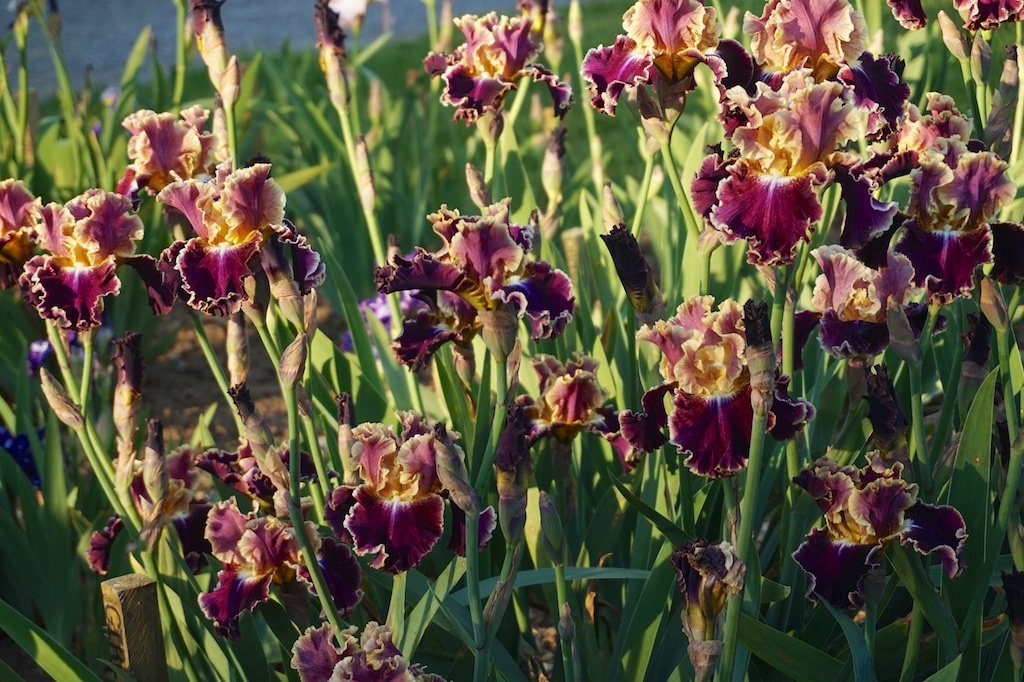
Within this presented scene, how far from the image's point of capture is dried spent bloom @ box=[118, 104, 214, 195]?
1.73 meters

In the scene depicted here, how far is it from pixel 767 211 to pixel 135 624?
1043mm

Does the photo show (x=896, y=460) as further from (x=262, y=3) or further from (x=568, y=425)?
(x=262, y=3)

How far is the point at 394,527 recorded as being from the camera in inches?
52.7

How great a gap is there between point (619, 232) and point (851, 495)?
1.39ft

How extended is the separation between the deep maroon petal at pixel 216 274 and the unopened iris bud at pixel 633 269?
0.45 meters

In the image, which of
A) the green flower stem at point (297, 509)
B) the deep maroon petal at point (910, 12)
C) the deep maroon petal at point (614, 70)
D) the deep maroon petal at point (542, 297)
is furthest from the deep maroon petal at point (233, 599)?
the deep maroon petal at point (910, 12)

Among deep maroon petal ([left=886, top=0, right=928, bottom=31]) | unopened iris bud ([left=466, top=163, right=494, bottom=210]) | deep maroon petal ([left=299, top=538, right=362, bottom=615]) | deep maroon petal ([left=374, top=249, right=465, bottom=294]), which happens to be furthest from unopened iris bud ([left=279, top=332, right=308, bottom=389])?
deep maroon petal ([left=886, top=0, right=928, bottom=31])

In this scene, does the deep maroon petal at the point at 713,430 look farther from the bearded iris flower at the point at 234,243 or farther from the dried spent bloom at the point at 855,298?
the bearded iris flower at the point at 234,243

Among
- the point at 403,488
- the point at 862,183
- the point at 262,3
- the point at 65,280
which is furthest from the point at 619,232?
the point at 262,3

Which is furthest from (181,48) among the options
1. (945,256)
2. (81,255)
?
(945,256)

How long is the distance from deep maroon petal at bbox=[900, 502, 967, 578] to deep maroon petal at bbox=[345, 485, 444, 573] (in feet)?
1.82

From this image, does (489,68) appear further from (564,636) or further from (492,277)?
(564,636)

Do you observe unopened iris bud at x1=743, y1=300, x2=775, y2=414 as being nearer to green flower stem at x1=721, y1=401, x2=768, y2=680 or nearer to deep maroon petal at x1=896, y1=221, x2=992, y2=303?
green flower stem at x1=721, y1=401, x2=768, y2=680

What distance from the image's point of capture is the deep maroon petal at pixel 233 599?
1465mm
